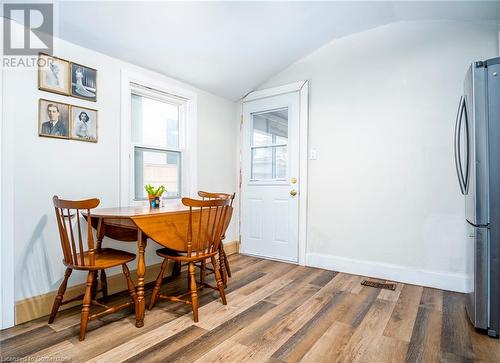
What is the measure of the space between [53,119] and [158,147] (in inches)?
37.9

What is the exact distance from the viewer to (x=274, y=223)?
3.50m

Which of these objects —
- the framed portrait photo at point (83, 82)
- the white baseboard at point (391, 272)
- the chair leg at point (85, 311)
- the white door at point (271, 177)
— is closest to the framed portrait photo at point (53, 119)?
the framed portrait photo at point (83, 82)

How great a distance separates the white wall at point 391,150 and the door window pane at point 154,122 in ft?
5.10

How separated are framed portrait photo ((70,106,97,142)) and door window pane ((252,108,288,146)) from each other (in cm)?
194

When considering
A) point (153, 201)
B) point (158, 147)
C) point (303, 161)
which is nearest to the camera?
point (153, 201)

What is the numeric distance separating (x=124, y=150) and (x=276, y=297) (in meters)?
1.84

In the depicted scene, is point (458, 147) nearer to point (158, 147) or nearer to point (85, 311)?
point (158, 147)

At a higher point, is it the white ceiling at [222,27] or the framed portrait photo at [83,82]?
the white ceiling at [222,27]

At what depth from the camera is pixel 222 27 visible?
2.51 meters

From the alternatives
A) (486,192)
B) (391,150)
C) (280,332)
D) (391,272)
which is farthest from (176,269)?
(486,192)

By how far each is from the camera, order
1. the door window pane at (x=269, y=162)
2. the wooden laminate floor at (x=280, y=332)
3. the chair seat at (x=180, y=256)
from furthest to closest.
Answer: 1. the door window pane at (x=269, y=162)
2. the chair seat at (x=180, y=256)
3. the wooden laminate floor at (x=280, y=332)

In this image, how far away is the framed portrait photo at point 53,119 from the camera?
6.57 ft

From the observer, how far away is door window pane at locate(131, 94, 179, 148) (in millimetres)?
2732

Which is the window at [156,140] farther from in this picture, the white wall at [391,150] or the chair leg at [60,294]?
the white wall at [391,150]
